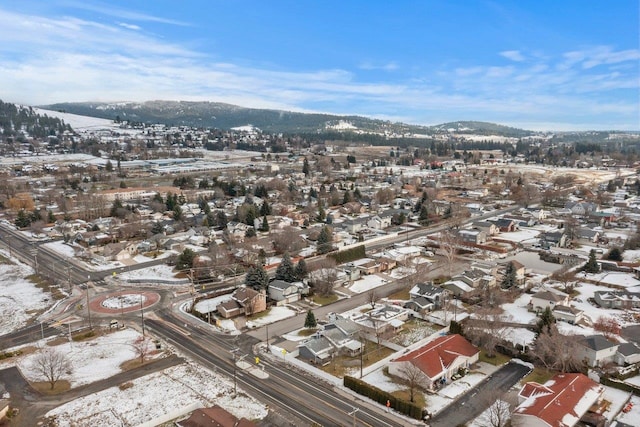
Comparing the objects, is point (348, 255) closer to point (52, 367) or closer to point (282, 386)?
point (282, 386)

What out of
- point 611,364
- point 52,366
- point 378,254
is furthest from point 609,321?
point 52,366

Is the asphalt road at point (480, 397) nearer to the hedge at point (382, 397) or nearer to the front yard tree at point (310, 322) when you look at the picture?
the hedge at point (382, 397)

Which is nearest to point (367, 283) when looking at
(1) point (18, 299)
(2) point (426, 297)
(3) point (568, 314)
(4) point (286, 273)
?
(2) point (426, 297)

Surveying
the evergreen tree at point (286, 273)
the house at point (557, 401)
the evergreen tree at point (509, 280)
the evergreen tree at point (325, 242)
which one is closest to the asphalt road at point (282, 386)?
the house at point (557, 401)

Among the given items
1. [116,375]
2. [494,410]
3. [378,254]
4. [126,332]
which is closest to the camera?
[494,410]

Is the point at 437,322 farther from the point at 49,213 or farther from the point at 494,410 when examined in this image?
the point at 49,213
